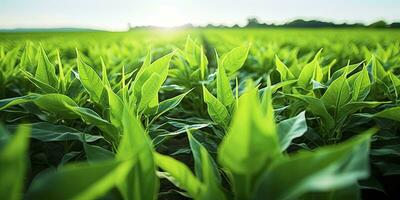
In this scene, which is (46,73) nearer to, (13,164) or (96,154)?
(96,154)

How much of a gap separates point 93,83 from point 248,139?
959 mm

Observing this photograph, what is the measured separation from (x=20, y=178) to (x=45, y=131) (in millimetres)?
822

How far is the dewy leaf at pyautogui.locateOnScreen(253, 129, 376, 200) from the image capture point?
2.07 ft

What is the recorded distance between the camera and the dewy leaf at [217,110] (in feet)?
4.34

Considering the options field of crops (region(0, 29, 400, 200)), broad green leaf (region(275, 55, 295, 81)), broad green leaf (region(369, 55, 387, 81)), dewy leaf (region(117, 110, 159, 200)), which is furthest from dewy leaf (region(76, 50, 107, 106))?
broad green leaf (region(369, 55, 387, 81))

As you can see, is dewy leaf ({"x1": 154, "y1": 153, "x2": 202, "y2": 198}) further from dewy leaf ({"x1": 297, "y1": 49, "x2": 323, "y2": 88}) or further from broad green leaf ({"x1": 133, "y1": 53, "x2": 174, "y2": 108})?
dewy leaf ({"x1": 297, "y1": 49, "x2": 323, "y2": 88})

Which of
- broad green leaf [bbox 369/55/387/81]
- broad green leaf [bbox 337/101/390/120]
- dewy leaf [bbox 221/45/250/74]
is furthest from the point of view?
broad green leaf [bbox 369/55/387/81]

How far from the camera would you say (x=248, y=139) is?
696 mm

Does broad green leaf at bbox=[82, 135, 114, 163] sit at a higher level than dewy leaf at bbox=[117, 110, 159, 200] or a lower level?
lower

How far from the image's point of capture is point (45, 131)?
4.46 ft

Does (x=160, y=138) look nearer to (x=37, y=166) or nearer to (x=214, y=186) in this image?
(x=214, y=186)

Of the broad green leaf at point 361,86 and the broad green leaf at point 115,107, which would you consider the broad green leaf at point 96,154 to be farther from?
the broad green leaf at point 361,86

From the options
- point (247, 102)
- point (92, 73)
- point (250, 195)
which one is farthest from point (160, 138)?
point (247, 102)

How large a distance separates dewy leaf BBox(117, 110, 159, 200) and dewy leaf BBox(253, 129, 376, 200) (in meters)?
0.28
